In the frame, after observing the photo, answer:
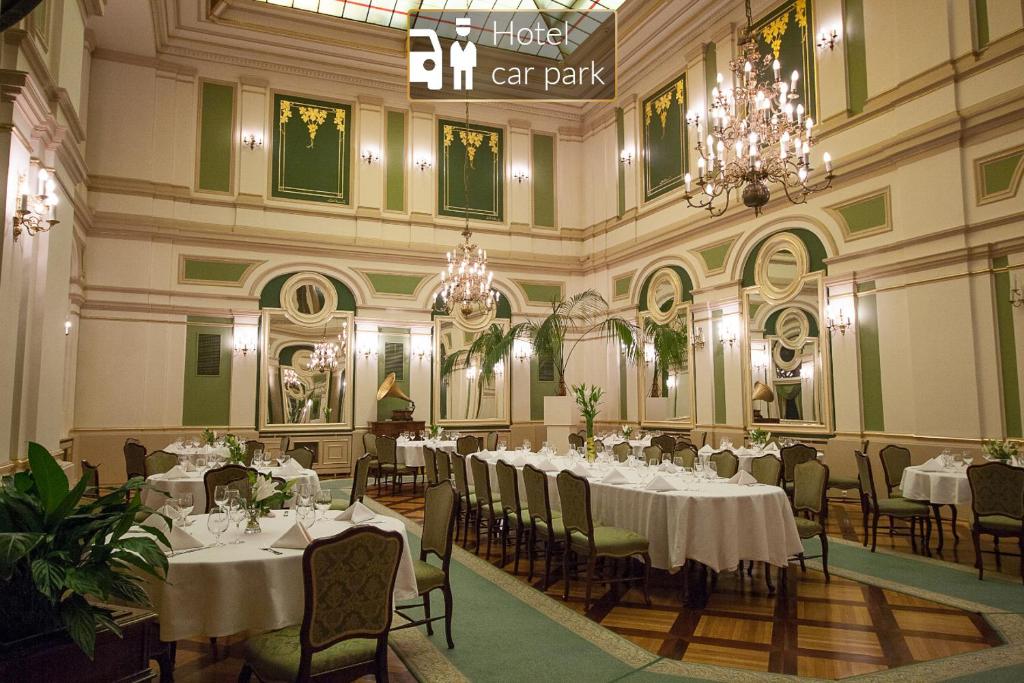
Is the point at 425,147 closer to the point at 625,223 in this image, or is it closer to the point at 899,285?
the point at 625,223

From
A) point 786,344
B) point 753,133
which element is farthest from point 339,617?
point 786,344

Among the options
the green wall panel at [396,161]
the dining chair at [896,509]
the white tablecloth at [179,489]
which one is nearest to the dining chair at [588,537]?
the white tablecloth at [179,489]

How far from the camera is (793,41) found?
9266mm

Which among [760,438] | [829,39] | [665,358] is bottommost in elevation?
[760,438]

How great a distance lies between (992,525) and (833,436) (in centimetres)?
342

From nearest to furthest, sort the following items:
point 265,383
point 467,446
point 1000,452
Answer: point 1000,452, point 467,446, point 265,383

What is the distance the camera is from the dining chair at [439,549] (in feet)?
11.8

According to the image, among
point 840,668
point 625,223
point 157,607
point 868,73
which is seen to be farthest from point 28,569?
point 625,223

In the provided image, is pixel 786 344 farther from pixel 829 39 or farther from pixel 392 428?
pixel 392 428

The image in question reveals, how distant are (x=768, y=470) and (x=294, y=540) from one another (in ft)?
13.0

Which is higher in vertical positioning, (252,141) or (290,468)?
(252,141)

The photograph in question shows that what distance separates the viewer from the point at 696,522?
4.34m

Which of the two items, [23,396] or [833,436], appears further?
[833,436]

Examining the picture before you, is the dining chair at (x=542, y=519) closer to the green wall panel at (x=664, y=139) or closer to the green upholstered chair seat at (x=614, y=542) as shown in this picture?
the green upholstered chair seat at (x=614, y=542)
